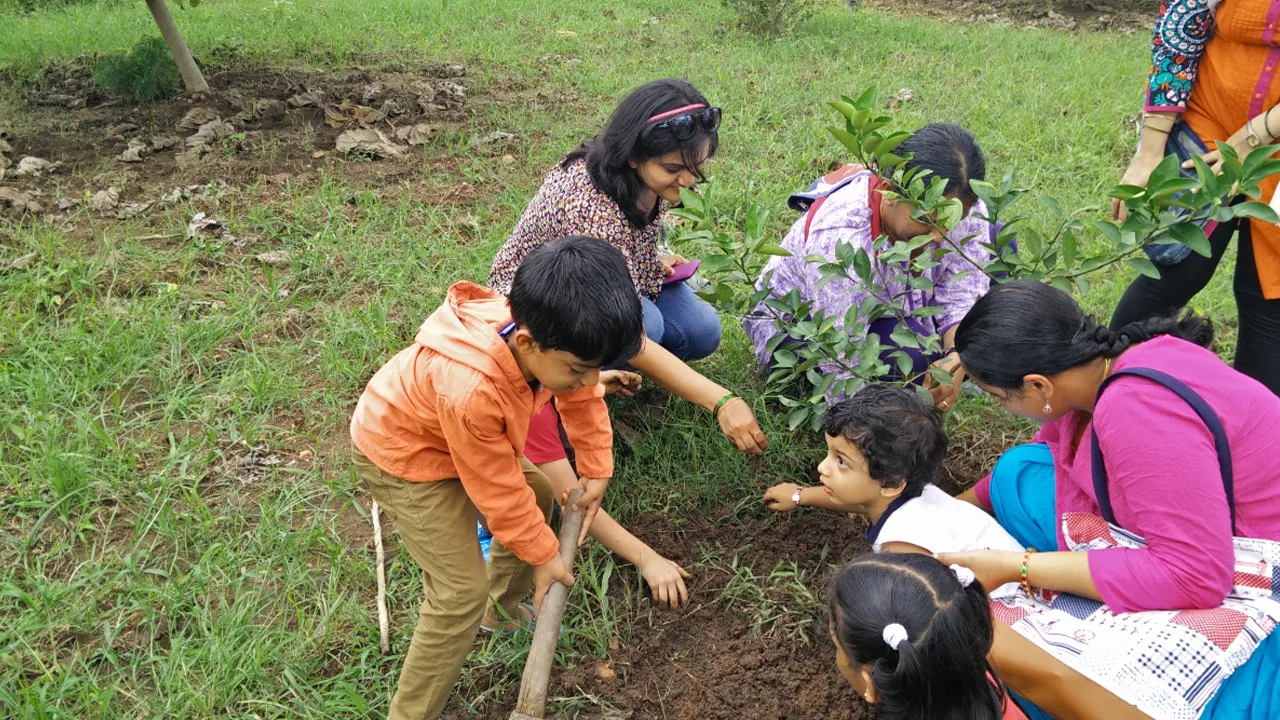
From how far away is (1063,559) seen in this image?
6.72 feet

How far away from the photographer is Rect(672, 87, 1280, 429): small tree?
1.98 m

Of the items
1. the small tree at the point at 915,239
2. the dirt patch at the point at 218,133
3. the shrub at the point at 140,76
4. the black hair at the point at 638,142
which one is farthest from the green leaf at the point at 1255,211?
the shrub at the point at 140,76

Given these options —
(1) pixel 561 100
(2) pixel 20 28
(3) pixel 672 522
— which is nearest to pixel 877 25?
(1) pixel 561 100

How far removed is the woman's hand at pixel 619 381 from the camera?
286 cm

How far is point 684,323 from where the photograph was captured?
317 centimetres

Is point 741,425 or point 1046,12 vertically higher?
point 1046,12

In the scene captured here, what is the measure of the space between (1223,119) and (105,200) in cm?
466

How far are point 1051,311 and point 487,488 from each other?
1325mm

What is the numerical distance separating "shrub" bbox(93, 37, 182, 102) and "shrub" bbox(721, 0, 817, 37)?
4.20 metres

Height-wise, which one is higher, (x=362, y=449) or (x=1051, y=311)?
(x=1051, y=311)

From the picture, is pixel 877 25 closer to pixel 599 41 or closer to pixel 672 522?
pixel 599 41

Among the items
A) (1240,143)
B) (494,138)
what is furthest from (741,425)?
(494,138)

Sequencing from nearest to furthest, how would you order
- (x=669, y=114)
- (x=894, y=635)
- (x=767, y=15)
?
(x=894, y=635) < (x=669, y=114) < (x=767, y=15)

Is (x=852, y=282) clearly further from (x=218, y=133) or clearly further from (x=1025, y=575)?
(x=218, y=133)
